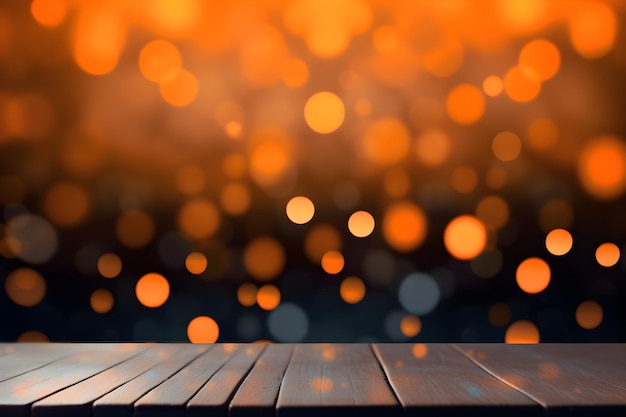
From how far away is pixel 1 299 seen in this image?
4.08 ft

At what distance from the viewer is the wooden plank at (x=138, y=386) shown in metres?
0.65

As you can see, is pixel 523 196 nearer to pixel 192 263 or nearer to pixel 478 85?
pixel 478 85

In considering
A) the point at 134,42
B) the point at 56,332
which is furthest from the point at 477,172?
the point at 56,332

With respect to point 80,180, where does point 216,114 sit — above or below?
above

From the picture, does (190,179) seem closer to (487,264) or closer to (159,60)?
(159,60)

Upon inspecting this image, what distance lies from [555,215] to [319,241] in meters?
0.45

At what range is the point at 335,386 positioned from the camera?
74 cm

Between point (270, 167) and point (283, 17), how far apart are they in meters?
0.29

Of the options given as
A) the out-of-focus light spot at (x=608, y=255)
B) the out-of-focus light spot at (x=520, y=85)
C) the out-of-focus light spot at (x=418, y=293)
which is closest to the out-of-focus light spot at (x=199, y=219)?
the out-of-focus light spot at (x=418, y=293)

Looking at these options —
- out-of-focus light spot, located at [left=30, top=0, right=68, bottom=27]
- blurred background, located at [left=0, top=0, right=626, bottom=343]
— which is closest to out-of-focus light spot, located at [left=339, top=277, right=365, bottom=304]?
blurred background, located at [left=0, top=0, right=626, bottom=343]

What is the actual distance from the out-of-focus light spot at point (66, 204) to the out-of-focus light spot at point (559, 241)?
2.89 ft

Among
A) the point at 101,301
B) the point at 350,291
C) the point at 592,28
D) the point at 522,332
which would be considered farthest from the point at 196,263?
the point at 592,28

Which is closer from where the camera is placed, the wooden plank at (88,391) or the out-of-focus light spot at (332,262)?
the wooden plank at (88,391)

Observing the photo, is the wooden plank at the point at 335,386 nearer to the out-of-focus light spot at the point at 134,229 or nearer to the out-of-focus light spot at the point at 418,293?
the out-of-focus light spot at the point at 418,293
